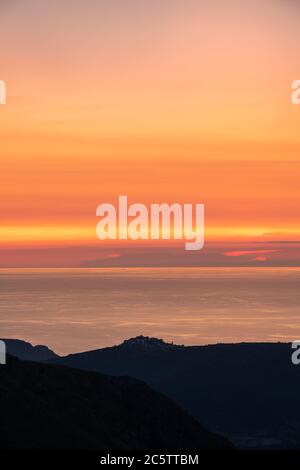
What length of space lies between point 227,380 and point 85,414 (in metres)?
48.8

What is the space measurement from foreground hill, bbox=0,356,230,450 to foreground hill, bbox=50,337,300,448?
2331 cm

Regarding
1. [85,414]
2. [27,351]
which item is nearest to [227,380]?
[85,414]

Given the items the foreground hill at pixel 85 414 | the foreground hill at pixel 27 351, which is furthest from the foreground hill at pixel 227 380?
the foreground hill at pixel 27 351

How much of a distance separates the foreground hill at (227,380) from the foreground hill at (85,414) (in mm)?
23306

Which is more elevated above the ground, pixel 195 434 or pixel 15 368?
pixel 15 368

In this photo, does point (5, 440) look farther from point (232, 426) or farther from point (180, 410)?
point (232, 426)

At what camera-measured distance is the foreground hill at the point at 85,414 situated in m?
59.6

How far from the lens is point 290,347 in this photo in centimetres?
12200

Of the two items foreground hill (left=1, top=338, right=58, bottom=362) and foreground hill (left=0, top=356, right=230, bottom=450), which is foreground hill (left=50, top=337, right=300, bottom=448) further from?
foreground hill (left=1, top=338, right=58, bottom=362)

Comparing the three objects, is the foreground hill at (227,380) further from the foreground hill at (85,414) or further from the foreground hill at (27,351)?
the foreground hill at (27,351)

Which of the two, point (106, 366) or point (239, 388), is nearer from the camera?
point (239, 388)

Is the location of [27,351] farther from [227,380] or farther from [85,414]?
[85,414]
